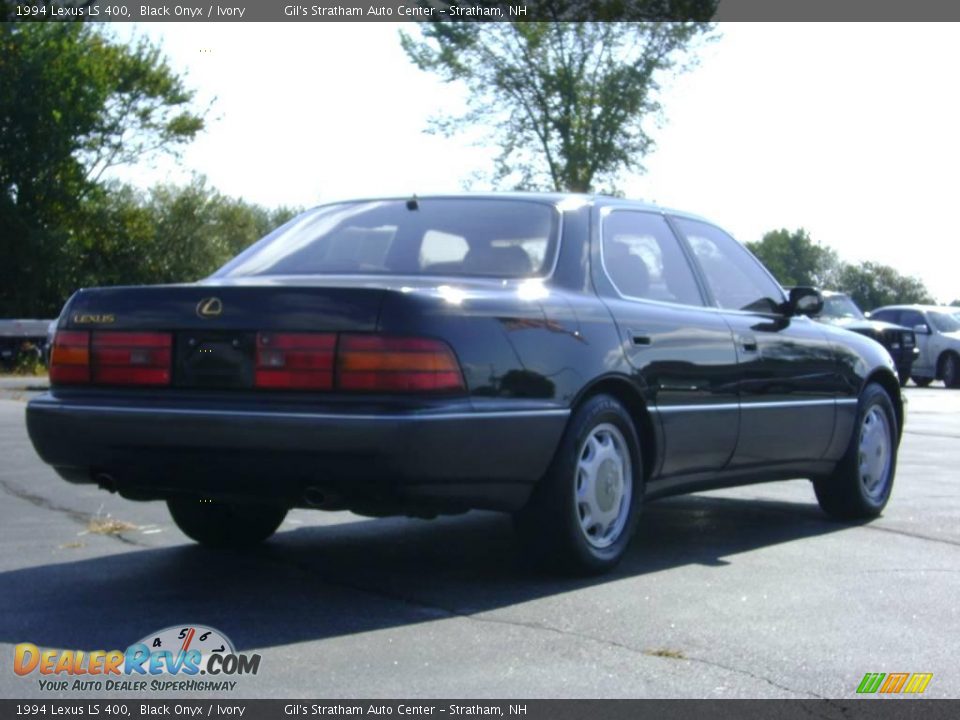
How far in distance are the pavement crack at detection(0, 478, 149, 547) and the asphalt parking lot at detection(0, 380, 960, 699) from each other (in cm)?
3

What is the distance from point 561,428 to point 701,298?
5.18ft

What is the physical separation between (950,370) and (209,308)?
1037 inches

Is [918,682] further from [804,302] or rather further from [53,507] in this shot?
[53,507]

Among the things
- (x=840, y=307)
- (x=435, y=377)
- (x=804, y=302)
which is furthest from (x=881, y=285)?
(x=435, y=377)

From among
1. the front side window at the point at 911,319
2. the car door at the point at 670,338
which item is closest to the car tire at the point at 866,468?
the car door at the point at 670,338

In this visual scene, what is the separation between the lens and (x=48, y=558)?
248 inches

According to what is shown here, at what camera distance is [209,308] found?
17.5ft

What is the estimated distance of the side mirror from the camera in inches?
297

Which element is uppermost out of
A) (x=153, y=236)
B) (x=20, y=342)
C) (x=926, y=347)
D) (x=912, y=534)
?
(x=153, y=236)

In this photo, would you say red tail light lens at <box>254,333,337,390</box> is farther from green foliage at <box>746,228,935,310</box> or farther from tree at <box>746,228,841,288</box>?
green foliage at <box>746,228,935,310</box>

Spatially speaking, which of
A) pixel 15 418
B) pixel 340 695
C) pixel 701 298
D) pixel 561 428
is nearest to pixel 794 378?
pixel 701 298

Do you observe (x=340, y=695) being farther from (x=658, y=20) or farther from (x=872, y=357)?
(x=658, y=20)

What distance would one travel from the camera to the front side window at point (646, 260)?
6.39m

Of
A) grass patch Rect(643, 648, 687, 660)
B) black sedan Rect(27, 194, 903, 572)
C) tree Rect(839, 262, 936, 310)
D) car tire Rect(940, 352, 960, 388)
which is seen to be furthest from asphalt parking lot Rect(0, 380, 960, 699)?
tree Rect(839, 262, 936, 310)
